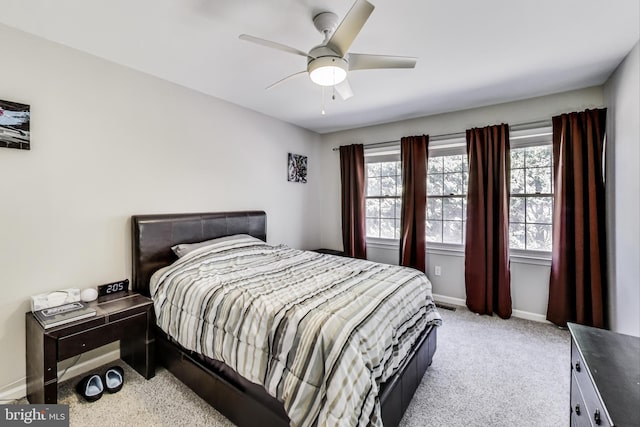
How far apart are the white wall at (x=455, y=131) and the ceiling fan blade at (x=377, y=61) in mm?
2087

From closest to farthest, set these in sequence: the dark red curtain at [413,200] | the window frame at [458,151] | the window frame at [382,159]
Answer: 1. the window frame at [458,151]
2. the dark red curtain at [413,200]
3. the window frame at [382,159]

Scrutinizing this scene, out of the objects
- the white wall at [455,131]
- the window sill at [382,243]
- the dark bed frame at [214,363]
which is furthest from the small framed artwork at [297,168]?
the window sill at [382,243]

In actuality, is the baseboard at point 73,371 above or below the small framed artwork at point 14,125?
below

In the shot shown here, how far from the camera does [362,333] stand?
4.56ft

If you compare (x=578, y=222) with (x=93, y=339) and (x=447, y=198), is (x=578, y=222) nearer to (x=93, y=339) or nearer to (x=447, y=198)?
(x=447, y=198)

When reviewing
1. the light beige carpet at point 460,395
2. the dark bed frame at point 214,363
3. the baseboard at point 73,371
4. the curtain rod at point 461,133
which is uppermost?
the curtain rod at point 461,133

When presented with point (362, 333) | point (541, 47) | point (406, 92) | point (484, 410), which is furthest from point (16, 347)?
point (541, 47)

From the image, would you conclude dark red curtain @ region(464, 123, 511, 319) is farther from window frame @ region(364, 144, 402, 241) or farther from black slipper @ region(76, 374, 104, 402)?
black slipper @ region(76, 374, 104, 402)

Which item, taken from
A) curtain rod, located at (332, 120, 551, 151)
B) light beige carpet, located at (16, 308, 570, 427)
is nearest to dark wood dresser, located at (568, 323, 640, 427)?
light beige carpet, located at (16, 308, 570, 427)

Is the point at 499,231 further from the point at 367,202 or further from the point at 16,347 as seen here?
Result: the point at 16,347

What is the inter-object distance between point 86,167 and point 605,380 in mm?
3269

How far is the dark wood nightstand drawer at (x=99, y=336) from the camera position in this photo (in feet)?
5.65

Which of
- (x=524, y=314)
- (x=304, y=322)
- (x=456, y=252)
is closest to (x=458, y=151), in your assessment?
(x=456, y=252)

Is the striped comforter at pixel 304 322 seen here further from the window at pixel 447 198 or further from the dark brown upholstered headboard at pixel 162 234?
the window at pixel 447 198
